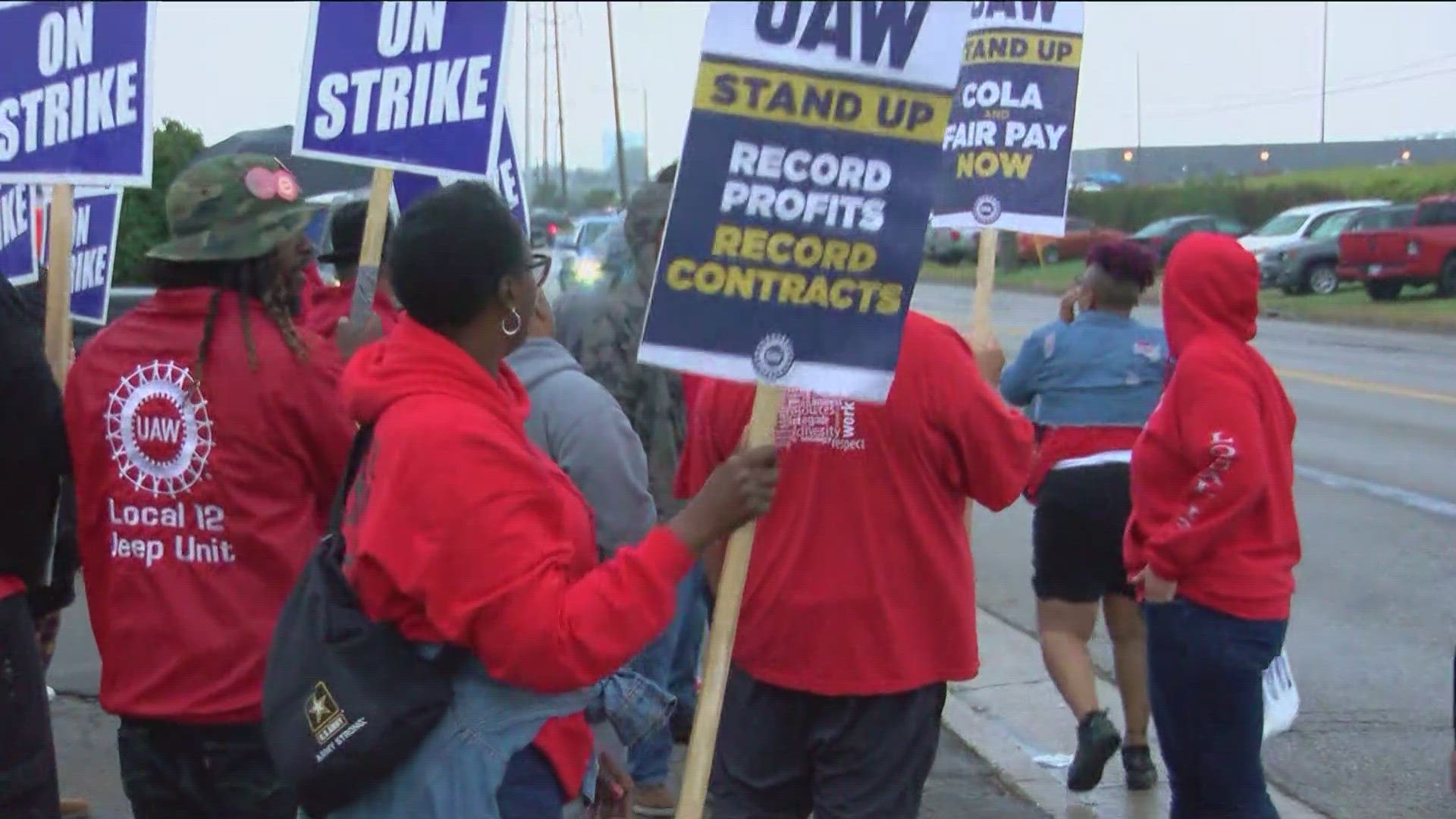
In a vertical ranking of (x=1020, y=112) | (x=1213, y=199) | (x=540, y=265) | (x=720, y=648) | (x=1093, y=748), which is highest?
(x=1213, y=199)

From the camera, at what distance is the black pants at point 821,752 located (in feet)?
12.7

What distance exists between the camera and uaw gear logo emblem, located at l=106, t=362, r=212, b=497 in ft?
11.1

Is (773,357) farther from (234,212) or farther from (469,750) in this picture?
(234,212)

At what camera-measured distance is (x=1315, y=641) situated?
789 cm

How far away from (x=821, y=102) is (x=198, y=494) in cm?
140

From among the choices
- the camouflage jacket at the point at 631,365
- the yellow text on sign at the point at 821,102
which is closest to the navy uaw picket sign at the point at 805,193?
the yellow text on sign at the point at 821,102

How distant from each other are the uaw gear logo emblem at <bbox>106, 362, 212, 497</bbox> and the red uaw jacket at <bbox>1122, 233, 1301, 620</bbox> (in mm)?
2234

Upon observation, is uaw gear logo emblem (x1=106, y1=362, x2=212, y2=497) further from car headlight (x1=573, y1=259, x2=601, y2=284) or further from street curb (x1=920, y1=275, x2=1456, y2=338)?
street curb (x1=920, y1=275, x2=1456, y2=338)

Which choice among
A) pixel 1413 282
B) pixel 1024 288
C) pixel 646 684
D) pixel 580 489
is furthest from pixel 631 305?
pixel 1024 288

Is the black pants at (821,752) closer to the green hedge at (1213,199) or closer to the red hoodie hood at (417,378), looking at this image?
the red hoodie hood at (417,378)

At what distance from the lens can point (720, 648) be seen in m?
3.00

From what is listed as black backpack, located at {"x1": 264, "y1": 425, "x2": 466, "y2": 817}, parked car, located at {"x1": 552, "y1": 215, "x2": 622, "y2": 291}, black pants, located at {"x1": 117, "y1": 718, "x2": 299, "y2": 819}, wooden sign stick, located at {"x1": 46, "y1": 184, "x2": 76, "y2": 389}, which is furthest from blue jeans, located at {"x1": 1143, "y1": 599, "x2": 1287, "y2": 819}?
parked car, located at {"x1": 552, "y1": 215, "x2": 622, "y2": 291}

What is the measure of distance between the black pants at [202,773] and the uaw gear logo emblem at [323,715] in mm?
813

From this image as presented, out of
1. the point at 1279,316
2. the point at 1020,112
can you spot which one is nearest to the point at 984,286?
the point at 1020,112
